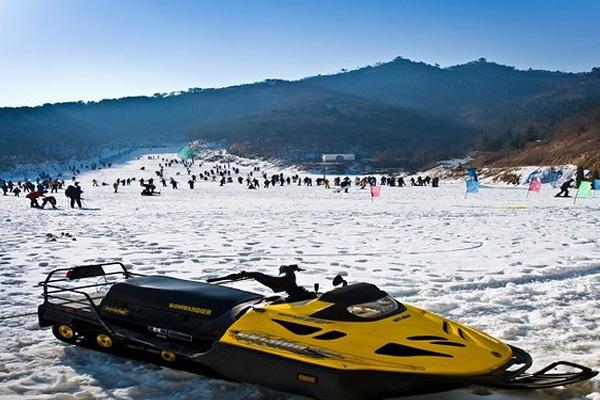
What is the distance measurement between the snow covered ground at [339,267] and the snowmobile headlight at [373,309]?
75cm

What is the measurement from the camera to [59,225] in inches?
762

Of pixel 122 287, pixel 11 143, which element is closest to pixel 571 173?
pixel 122 287

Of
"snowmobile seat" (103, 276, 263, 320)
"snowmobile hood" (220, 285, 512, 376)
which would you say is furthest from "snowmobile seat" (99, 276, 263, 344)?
"snowmobile hood" (220, 285, 512, 376)

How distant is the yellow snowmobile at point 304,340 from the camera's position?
12.1ft

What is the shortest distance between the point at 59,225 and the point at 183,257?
1003 centimetres

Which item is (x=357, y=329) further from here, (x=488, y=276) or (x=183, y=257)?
(x=183, y=257)

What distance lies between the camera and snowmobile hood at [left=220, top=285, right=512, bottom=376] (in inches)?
146

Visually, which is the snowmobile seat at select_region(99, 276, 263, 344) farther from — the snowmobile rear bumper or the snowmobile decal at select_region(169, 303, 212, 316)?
the snowmobile rear bumper

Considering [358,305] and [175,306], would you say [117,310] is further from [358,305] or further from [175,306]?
[358,305]

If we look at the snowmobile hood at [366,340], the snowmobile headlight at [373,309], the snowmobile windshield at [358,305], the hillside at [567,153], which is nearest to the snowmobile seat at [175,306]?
the snowmobile hood at [366,340]

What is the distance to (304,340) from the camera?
158 inches

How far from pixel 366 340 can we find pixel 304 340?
17.9 inches

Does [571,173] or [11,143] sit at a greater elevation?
[11,143]

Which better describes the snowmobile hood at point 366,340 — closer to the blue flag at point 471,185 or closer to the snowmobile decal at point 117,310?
the snowmobile decal at point 117,310
